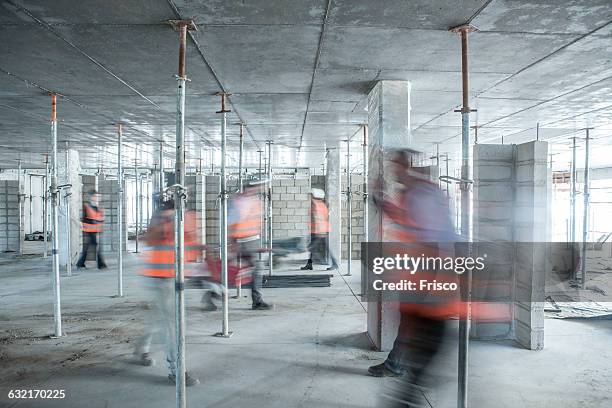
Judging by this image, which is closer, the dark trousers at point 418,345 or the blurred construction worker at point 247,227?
the dark trousers at point 418,345

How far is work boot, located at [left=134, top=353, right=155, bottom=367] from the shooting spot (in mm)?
4441

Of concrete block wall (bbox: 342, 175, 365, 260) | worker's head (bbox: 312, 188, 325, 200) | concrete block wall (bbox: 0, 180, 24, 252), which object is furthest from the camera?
concrete block wall (bbox: 0, 180, 24, 252)

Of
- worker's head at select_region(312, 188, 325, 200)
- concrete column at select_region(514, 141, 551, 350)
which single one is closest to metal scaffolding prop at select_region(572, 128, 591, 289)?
concrete column at select_region(514, 141, 551, 350)

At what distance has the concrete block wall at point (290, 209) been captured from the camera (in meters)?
13.1

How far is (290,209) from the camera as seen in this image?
43.2ft

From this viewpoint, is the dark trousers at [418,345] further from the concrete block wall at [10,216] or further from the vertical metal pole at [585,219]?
the concrete block wall at [10,216]

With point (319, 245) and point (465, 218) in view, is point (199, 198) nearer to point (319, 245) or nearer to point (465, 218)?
point (319, 245)

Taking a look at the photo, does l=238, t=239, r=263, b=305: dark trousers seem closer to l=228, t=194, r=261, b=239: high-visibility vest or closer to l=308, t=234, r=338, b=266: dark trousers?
l=228, t=194, r=261, b=239: high-visibility vest

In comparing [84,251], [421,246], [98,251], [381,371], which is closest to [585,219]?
[381,371]

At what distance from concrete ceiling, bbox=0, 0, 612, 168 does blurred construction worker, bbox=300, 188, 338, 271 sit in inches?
152

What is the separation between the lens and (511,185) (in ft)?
17.9

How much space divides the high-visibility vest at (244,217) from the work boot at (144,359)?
242 centimetres

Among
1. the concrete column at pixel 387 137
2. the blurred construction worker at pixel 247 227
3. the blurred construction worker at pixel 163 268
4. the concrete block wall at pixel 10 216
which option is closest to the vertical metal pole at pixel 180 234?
the blurred construction worker at pixel 163 268

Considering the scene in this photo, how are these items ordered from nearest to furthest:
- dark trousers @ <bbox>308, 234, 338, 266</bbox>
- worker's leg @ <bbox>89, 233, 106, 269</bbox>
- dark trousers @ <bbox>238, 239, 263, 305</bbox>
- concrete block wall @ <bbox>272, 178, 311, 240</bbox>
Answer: dark trousers @ <bbox>238, 239, 263, 305</bbox> → worker's leg @ <bbox>89, 233, 106, 269</bbox> → dark trousers @ <bbox>308, 234, 338, 266</bbox> → concrete block wall @ <bbox>272, 178, 311, 240</bbox>
